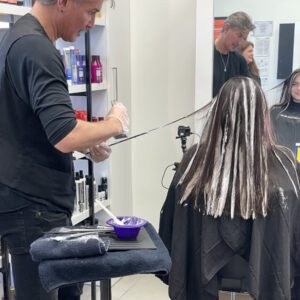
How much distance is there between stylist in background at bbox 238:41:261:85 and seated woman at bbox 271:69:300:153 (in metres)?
0.18

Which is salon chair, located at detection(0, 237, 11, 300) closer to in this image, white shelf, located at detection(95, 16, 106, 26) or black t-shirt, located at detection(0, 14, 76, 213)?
black t-shirt, located at detection(0, 14, 76, 213)

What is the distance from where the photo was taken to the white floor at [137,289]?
2.77m

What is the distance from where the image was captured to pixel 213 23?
2.64 meters

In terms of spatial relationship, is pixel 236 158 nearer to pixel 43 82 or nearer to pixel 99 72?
pixel 43 82

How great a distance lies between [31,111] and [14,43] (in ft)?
0.61

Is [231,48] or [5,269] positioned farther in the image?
[231,48]

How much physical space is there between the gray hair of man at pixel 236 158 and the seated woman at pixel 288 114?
0.90 metres

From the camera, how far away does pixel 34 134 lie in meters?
1.30

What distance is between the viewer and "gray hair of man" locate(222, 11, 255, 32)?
2676mm

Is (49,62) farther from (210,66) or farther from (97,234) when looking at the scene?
(210,66)

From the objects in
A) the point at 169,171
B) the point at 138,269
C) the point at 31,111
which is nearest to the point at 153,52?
the point at 169,171

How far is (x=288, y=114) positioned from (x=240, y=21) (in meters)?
0.61

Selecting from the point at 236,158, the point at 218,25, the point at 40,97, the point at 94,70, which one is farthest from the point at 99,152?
the point at 218,25

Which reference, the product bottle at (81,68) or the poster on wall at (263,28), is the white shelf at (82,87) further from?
the poster on wall at (263,28)
